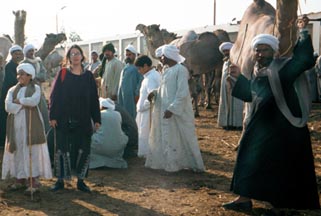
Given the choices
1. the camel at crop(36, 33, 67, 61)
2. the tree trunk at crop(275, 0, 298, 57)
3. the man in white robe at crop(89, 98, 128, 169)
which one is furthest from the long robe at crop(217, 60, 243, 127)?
the camel at crop(36, 33, 67, 61)

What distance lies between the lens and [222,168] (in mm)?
7430

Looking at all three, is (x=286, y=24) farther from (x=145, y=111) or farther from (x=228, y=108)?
(x=228, y=108)

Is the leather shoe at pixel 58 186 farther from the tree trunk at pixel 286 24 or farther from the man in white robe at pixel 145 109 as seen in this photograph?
the tree trunk at pixel 286 24

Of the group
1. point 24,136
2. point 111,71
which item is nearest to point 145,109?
point 111,71

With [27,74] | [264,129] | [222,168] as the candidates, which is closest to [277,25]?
[222,168]

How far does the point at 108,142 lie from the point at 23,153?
5.44 ft

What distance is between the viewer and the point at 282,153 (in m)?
4.67

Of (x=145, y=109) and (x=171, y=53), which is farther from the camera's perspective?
(x=145, y=109)

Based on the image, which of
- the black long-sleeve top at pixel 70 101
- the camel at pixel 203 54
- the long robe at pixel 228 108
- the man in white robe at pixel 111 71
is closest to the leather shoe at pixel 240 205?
the black long-sleeve top at pixel 70 101

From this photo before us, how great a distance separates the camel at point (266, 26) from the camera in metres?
6.82

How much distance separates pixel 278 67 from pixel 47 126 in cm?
511

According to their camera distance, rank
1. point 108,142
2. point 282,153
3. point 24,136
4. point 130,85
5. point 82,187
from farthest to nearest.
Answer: point 130,85
point 108,142
point 82,187
point 24,136
point 282,153

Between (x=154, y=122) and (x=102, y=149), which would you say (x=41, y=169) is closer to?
(x=102, y=149)

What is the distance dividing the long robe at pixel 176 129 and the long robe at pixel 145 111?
0.77 m
